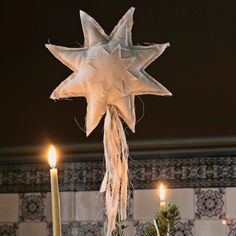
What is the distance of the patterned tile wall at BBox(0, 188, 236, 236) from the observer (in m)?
1.63

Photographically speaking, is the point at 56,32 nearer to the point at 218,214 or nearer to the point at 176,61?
the point at 176,61

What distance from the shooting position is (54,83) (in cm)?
172

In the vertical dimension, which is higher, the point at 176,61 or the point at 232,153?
the point at 176,61

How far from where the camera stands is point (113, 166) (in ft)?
2.11

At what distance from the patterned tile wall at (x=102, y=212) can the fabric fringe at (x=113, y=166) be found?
986 mm

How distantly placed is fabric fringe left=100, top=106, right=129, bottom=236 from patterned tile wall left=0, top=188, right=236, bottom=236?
0.99m

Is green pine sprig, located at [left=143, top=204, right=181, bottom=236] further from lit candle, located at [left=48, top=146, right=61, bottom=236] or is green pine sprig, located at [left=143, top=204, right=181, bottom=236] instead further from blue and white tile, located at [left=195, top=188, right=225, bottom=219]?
blue and white tile, located at [left=195, top=188, right=225, bottom=219]

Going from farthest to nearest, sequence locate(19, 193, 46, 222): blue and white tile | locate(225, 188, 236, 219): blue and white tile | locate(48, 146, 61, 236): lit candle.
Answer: locate(19, 193, 46, 222): blue and white tile → locate(225, 188, 236, 219): blue and white tile → locate(48, 146, 61, 236): lit candle

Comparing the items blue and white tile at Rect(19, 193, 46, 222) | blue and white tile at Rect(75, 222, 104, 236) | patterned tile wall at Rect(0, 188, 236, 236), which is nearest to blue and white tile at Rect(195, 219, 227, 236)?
patterned tile wall at Rect(0, 188, 236, 236)

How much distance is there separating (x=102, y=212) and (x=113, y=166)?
107 centimetres

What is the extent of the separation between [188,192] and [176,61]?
1.01 ft

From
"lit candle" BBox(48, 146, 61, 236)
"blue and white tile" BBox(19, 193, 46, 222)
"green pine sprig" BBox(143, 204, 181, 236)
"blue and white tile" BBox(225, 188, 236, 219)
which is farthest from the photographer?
"blue and white tile" BBox(19, 193, 46, 222)

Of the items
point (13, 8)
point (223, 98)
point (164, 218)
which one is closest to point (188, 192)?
point (223, 98)

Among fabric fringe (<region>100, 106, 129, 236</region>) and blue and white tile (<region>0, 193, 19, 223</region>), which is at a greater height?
blue and white tile (<region>0, 193, 19, 223</region>)
